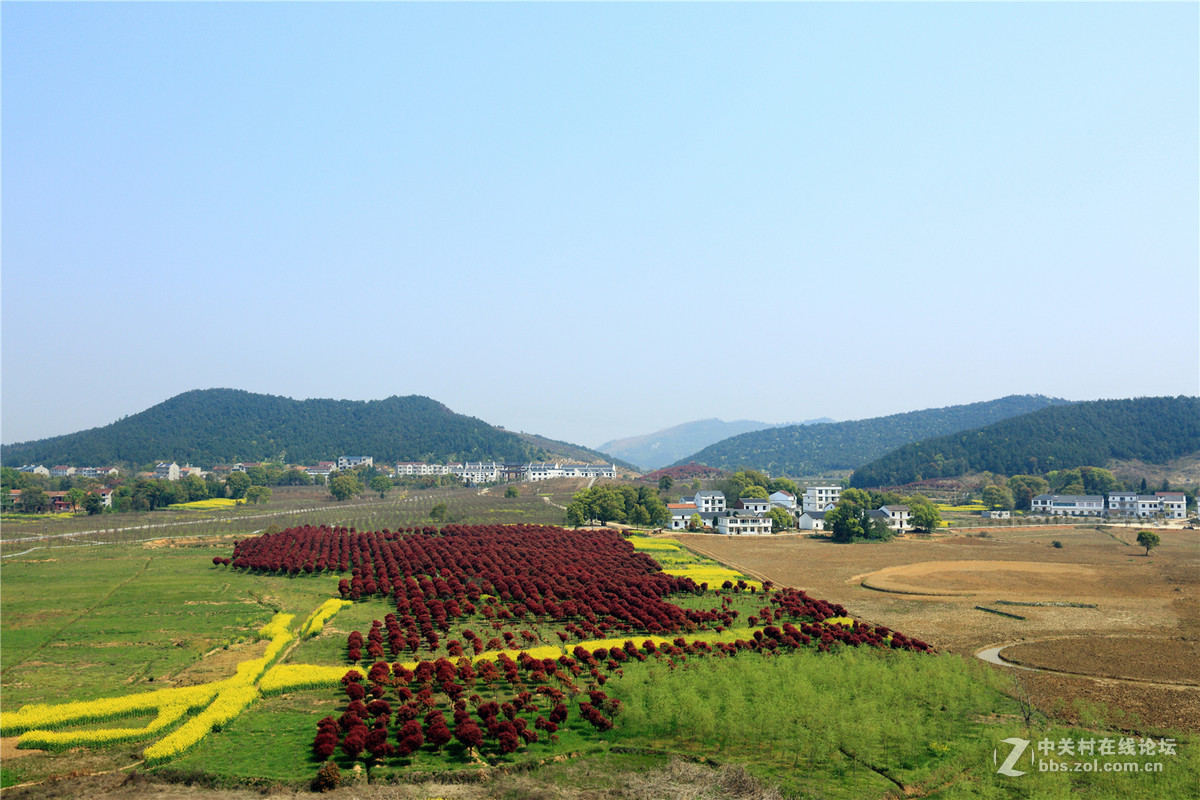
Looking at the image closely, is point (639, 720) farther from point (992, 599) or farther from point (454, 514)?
point (454, 514)

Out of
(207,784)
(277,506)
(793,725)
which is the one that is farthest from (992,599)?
(277,506)

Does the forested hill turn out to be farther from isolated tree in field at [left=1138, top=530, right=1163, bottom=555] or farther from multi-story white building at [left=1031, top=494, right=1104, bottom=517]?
isolated tree in field at [left=1138, top=530, right=1163, bottom=555]

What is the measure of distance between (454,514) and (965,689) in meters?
81.6

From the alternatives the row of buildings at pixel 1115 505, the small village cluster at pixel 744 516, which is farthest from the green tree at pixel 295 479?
the row of buildings at pixel 1115 505

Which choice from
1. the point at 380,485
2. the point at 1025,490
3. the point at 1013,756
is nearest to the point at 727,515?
the point at 1025,490

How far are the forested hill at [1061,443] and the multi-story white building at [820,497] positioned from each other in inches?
2352

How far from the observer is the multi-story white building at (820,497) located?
124500 mm

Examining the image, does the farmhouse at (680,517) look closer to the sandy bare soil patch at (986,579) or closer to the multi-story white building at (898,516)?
the multi-story white building at (898,516)

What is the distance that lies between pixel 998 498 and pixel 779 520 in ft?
151

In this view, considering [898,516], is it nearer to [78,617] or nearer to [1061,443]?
[78,617]

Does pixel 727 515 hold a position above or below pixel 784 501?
below

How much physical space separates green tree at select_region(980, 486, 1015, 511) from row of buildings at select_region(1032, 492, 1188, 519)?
19.2 ft

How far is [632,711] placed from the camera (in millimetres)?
25781

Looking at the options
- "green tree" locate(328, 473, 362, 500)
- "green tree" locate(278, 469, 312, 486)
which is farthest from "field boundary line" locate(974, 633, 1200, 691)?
"green tree" locate(278, 469, 312, 486)
